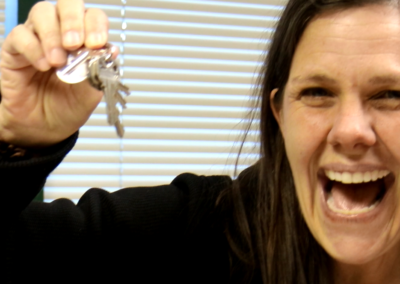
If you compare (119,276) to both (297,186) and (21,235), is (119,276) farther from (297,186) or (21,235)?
(297,186)

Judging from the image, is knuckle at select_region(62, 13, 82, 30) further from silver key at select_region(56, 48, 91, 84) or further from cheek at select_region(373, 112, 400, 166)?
cheek at select_region(373, 112, 400, 166)

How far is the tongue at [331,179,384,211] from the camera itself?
3.37ft

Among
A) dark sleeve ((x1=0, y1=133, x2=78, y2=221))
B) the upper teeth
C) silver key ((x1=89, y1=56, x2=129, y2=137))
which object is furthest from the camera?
the upper teeth

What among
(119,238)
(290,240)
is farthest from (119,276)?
(290,240)

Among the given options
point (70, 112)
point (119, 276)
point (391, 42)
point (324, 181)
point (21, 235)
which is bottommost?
point (119, 276)

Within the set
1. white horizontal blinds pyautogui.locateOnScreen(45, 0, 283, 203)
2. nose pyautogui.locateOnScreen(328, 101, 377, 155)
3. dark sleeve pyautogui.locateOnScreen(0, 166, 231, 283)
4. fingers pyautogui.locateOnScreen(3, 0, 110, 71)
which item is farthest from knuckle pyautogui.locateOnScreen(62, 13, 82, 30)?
white horizontal blinds pyautogui.locateOnScreen(45, 0, 283, 203)

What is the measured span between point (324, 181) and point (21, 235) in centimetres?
59

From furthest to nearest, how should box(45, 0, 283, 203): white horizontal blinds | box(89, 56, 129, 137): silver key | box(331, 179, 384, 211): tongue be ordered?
box(45, 0, 283, 203): white horizontal blinds → box(331, 179, 384, 211): tongue → box(89, 56, 129, 137): silver key

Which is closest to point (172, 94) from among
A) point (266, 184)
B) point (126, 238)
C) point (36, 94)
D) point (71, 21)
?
point (266, 184)

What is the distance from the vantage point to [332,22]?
3.06 ft

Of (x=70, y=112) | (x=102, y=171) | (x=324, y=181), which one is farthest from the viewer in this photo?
(x=102, y=171)

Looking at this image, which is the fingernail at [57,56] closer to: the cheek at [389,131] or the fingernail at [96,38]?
the fingernail at [96,38]

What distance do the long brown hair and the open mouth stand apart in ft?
0.35

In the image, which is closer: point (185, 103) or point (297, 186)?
point (297, 186)
